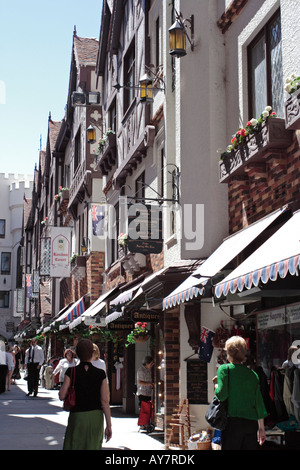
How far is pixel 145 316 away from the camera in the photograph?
14.8 meters

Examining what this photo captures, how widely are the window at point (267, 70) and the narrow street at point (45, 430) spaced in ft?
19.3

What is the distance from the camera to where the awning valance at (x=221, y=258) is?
30.6ft

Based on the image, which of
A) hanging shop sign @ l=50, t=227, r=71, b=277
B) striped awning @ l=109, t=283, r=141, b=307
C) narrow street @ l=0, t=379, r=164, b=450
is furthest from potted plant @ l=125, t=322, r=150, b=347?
hanging shop sign @ l=50, t=227, r=71, b=277

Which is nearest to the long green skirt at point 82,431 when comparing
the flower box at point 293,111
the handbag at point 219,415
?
the handbag at point 219,415

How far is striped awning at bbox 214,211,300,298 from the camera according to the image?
22.6 ft

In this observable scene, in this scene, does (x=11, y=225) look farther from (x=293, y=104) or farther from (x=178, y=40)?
(x=293, y=104)

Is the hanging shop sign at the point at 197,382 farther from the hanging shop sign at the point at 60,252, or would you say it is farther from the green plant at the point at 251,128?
the hanging shop sign at the point at 60,252

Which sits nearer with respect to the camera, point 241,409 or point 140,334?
point 241,409

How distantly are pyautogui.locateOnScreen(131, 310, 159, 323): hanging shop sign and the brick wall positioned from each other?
395cm

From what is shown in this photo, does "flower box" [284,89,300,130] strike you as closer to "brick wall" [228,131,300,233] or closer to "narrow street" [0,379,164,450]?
"brick wall" [228,131,300,233]

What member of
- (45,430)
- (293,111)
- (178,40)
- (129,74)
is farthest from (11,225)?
(293,111)

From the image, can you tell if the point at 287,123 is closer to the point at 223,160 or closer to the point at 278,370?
the point at 223,160

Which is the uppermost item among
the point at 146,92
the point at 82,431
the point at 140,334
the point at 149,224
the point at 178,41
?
the point at 146,92

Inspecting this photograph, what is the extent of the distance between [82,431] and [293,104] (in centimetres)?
447
